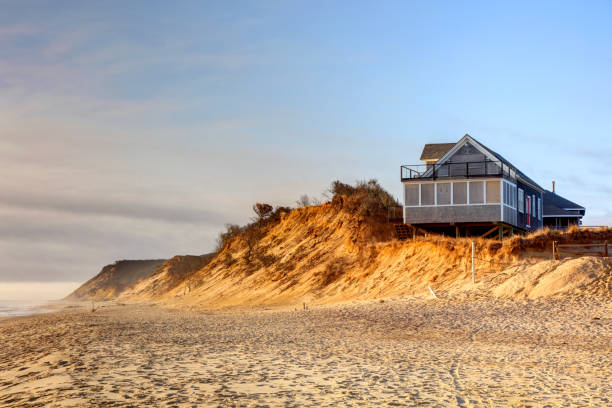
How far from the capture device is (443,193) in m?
36.8

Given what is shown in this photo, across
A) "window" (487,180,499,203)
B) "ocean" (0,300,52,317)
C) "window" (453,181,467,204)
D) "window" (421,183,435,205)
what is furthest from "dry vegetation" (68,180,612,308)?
"ocean" (0,300,52,317)

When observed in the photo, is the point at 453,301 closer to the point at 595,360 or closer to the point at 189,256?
the point at 595,360

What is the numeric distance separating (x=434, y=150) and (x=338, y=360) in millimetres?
31039

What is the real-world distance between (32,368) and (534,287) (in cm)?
1936

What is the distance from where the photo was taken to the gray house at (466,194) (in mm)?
35906

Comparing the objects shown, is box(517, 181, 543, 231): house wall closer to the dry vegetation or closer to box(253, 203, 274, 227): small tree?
the dry vegetation

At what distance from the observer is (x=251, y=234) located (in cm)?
5272

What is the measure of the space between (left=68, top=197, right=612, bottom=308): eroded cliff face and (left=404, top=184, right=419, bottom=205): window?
284 cm

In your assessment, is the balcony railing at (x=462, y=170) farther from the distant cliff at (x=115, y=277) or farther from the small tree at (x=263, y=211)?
the distant cliff at (x=115, y=277)

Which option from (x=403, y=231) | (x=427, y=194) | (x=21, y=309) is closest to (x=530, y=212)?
(x=403, y=231)

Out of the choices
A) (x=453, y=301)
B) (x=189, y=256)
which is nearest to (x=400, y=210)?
(x=453, y=301)

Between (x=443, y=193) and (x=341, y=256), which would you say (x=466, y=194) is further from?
(x=341, y=256)

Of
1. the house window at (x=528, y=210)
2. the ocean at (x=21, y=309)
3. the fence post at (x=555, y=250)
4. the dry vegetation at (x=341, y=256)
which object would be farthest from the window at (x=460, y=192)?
the ocean at (x=21, y=309)

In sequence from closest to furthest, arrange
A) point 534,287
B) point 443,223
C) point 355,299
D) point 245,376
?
point 245,376, point 534,287, point 355,299, point 443,223
